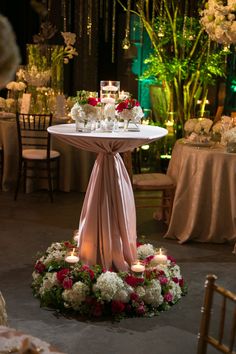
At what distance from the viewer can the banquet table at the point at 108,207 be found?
4074 mm

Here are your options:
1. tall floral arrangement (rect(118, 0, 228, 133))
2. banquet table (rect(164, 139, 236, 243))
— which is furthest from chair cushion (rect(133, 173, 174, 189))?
tall floral arrangement (rect(118, 0, 228, 133))

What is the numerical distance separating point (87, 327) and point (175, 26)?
470 centimetres

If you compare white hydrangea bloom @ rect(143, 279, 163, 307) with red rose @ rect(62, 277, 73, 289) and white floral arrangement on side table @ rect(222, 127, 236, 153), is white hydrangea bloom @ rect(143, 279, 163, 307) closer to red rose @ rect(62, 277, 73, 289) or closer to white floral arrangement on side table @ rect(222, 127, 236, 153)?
red rose @ rect(62, 277, 73, 289)

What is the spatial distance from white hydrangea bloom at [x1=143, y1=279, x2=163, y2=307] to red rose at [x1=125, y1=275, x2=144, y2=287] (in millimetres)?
68

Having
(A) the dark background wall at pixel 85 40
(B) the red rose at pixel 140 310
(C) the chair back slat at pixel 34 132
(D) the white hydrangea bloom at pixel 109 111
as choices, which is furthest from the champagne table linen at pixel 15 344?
(A) the dark background wall at pixel 85 40

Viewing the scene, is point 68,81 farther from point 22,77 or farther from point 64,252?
point 64,252

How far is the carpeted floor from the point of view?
145 inches

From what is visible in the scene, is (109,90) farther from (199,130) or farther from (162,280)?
(199,130)

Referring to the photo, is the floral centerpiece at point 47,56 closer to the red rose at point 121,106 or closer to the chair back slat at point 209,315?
the red rose at point 121,106

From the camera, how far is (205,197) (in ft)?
18.1

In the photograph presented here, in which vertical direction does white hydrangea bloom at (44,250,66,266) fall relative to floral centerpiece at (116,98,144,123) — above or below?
below

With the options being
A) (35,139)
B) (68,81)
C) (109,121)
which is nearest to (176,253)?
(109,121)

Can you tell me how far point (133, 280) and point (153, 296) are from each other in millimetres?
161

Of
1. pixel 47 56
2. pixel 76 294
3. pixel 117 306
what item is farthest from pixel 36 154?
pixel 117 306
